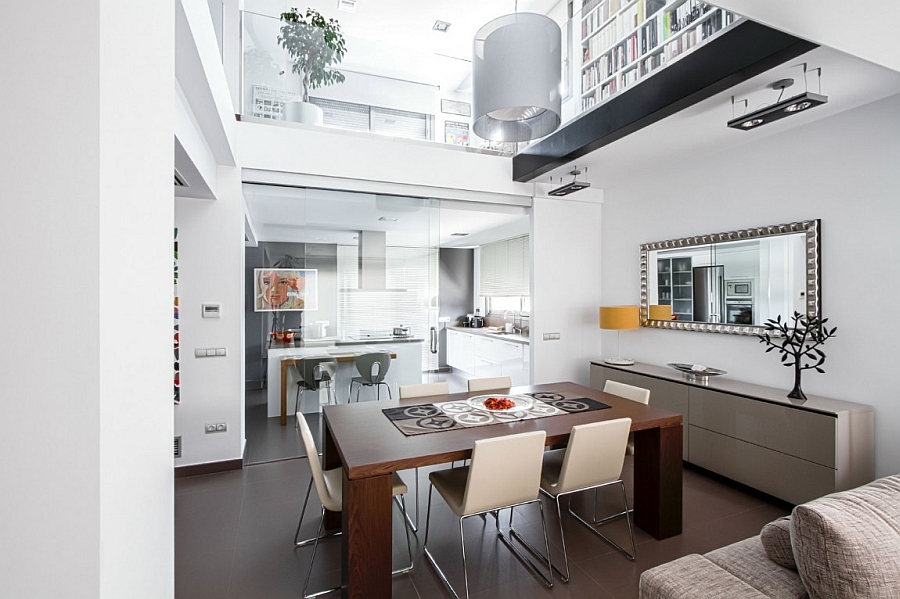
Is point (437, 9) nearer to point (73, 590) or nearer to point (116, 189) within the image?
point (116, 189)

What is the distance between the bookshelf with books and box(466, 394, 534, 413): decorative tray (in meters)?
2.40

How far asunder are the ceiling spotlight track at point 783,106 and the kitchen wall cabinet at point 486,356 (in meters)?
3.99

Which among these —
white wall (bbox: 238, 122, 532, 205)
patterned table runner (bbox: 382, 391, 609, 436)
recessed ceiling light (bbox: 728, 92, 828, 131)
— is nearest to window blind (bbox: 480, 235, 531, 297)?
white wall (bbox: 238, 122, 532, 205)

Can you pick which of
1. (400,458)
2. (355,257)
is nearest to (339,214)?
(355,257)

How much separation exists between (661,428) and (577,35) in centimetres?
334

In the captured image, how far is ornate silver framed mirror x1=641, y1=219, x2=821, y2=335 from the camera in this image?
10.4 ft

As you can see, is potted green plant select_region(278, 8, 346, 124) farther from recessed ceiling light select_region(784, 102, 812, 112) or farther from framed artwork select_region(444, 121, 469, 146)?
recessed ceiling light select_region(784, 102, 812, 112)

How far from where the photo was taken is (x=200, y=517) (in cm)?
291

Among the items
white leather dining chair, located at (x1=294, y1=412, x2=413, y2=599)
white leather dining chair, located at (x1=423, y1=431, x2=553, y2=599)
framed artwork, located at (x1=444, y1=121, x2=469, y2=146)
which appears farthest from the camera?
framed artwork, located at (x1=444, y1=121, x2=469, y2=146)

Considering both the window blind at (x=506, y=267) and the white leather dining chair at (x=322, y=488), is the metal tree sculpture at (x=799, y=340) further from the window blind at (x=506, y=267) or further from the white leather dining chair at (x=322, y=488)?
the window blind at (x=506, y=267)

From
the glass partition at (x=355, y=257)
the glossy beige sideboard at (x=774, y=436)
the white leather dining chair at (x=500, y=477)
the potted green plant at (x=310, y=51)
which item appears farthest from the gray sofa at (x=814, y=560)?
the potted green plant at (x=310, y=51)

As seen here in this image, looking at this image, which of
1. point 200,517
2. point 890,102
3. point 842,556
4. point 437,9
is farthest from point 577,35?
point 200,517

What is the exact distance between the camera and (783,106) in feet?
7.64

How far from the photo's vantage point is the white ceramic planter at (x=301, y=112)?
3971 mm
